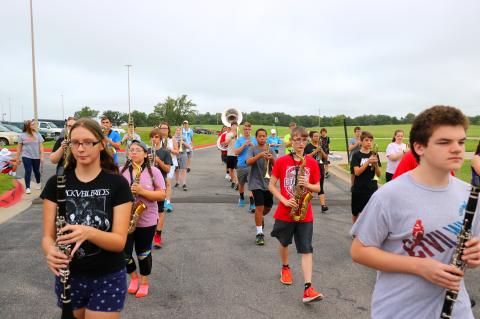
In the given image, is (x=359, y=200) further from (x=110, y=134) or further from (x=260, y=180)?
(x=110, y=134)

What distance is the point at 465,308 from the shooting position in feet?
6.72

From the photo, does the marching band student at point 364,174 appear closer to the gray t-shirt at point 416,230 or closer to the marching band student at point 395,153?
the marching band student at point 395,153

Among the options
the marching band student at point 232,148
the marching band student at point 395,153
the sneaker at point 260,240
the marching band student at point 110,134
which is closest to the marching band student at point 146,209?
the sneaker at point 260,240

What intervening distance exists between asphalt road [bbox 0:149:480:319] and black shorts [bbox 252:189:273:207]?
676 mm

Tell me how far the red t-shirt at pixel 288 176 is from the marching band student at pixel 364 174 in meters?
1.74

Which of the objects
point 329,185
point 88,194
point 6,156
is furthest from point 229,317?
point 329,185

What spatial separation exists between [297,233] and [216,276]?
4.16 ft

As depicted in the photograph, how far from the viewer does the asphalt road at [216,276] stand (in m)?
4.12

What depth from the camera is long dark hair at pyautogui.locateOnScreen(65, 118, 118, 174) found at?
Answer: 2604 millimetres

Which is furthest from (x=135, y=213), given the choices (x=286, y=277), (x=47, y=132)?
(x=47, y=132)

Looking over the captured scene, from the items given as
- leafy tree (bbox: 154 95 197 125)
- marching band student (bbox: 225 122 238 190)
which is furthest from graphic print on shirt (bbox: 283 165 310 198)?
leafy tree (bbox: 154 95 197 125)

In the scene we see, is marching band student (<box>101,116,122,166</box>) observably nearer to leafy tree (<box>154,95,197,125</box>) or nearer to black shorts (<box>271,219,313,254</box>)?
black shorts (<box>271,219,313,254</box>)

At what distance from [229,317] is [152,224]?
1.37 metres

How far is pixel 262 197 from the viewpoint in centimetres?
668
